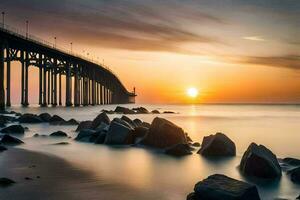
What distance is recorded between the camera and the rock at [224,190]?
9.38 metres

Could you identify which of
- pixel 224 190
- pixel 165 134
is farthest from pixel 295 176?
pixel 165 134

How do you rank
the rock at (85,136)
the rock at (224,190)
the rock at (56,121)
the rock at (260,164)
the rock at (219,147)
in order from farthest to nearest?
the rock at (56,121), the rock at (85,136), the rock at (219,147), the rock at (260,164), the rock at (224,190)

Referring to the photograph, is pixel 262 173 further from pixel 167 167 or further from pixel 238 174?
pixel 167 167

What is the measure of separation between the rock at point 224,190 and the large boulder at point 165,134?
11039 millimetres

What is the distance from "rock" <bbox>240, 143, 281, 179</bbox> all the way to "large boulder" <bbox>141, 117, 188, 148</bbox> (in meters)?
6.91

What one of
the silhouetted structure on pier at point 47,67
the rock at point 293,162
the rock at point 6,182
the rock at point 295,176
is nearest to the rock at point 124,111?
the silhouetted structure on pier at point 47,67

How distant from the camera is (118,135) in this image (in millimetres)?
23406

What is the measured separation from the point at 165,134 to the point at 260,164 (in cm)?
813

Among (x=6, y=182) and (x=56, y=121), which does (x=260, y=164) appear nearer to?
(x=6, y=182)

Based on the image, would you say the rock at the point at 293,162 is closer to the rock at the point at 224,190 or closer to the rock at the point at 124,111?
the rock at the point at 224,190

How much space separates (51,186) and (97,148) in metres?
10.3

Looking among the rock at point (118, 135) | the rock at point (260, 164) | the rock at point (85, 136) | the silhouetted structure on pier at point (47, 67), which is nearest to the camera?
the rock at point (260, 164)

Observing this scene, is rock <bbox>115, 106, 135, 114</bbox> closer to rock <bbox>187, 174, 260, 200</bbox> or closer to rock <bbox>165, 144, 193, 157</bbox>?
rock <bbox>165, 144, 193, 157</bbox>

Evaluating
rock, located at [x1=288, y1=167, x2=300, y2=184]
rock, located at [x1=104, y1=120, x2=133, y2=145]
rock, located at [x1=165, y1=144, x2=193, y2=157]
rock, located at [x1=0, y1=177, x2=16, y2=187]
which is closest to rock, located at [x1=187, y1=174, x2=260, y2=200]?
rock, located at [x1=288, y1=167, x2=300, y2=184]
